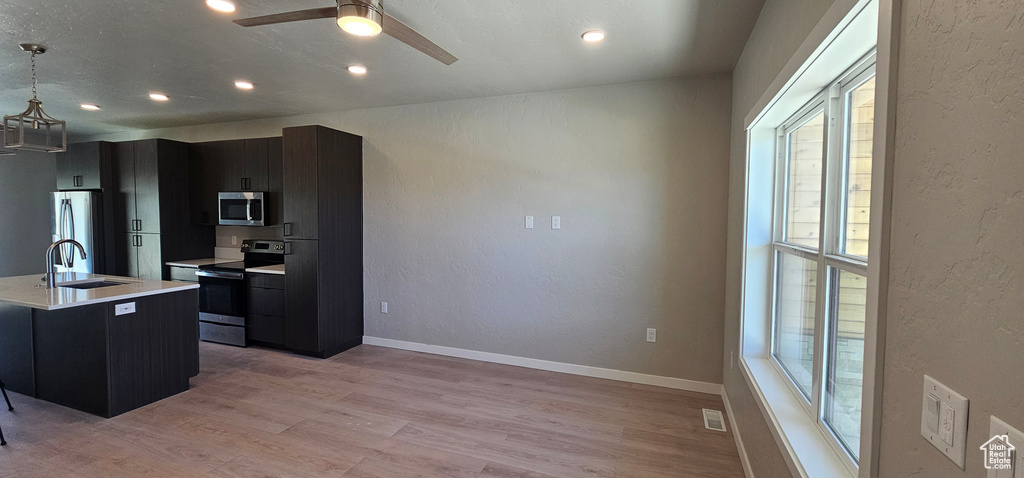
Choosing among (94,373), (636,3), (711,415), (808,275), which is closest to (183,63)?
(94,373)

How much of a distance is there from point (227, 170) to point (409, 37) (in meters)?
3.88

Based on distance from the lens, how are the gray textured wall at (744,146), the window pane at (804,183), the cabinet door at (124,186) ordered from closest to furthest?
the gray textured wall at (744,146) → the window pane at (804,183) → the cabinet door at (124,186)

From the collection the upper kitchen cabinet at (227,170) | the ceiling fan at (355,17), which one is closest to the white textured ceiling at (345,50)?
the ceiling fan at (355,17)

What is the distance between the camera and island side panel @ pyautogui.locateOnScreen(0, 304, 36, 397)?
316 cm

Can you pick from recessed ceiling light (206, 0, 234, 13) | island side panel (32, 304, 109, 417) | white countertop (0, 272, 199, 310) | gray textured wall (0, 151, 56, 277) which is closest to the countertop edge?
white countertop (0, 272, 199, 310)

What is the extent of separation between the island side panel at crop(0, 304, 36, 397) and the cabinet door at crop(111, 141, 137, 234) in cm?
199

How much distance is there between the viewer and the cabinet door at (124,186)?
4.98 metres

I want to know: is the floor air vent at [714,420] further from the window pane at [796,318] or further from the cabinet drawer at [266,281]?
the cabinet drawer at [266,281]

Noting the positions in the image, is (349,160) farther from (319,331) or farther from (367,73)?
(319,331)

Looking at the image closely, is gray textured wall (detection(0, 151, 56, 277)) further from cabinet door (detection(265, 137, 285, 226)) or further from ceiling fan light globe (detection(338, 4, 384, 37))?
ceiling fan light globe (detection(338, 4, 384, 37))

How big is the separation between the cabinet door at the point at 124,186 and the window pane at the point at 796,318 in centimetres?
648

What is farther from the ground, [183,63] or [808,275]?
[183,63]

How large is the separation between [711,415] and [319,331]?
11.3 ft

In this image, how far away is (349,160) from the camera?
4.37m
